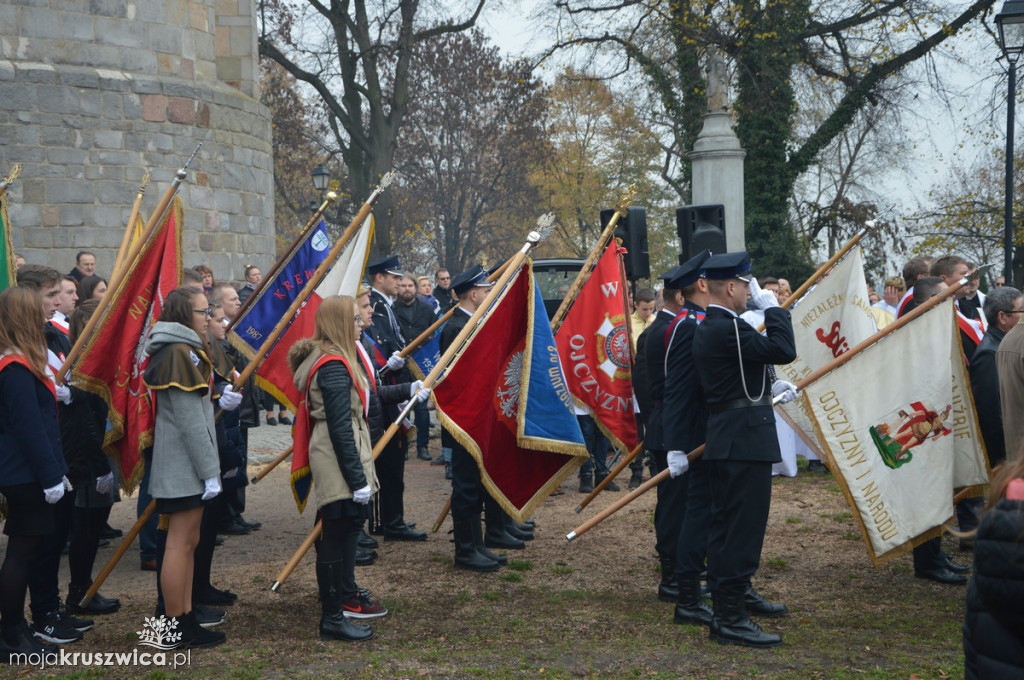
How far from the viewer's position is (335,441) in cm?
503

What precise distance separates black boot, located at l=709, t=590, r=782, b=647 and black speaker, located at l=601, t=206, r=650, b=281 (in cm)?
388

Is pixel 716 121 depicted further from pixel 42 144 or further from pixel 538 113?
pixel 538 113

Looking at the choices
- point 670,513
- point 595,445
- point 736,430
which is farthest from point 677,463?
point 595,445

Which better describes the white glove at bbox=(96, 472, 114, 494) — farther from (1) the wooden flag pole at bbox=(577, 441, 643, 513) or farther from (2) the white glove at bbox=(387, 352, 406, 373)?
(1) the wooden flag pole at bbox=(577, 441, 643, 513)

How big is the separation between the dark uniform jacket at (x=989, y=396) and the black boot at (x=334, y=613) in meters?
3.79

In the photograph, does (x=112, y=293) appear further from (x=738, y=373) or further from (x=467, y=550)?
(x=738, y=373)

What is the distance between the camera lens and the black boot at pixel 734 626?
4980 millimetres

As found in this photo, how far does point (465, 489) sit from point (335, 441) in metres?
1.89

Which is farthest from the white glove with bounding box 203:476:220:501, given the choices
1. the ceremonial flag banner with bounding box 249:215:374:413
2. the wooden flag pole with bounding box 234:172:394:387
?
the ceremonial flag banner with bounding box 249:215:374:413

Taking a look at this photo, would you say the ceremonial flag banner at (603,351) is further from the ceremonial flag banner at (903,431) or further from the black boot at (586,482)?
the black boot at (586,482)

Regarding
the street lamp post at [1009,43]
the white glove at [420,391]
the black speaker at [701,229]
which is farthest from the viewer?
the street lamp post at [1009,43]

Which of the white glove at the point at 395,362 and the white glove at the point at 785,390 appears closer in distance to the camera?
the white glove at the point at 785,390

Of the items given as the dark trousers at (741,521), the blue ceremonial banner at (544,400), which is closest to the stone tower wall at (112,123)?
the blue ceremonial banner at (544,400)

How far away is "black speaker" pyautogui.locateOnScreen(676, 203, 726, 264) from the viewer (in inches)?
332
